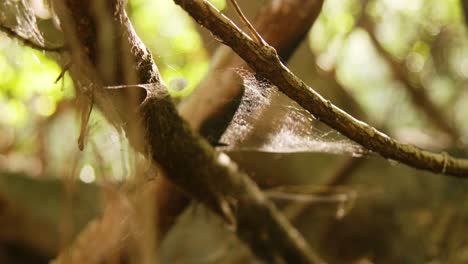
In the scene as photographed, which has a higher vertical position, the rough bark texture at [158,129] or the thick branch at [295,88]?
the thick branch at [295,88]

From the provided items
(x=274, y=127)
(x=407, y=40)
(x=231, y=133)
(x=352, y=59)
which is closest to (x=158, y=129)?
(x=274, y=127)

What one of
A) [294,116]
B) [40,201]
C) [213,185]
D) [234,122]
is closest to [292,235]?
[213,185]

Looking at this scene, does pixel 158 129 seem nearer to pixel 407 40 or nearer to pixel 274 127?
pixel 274 127

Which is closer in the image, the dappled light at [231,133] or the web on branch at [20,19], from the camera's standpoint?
the dappled light at [231,133]

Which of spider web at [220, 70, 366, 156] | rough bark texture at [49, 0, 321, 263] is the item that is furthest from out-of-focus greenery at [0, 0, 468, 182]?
spider web at [220, 70, 366, 156]

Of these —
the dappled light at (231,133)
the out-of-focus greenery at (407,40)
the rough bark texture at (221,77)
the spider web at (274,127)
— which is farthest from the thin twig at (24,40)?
the out-of-focus greenery at (407,40)

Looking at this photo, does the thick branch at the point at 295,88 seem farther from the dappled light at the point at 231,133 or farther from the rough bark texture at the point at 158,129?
the rough bark texture at the point at 158,129

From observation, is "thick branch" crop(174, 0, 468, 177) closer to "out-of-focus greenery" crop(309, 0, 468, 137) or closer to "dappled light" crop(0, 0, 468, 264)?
"dappled light" crop(0, 0, 468, 264)
